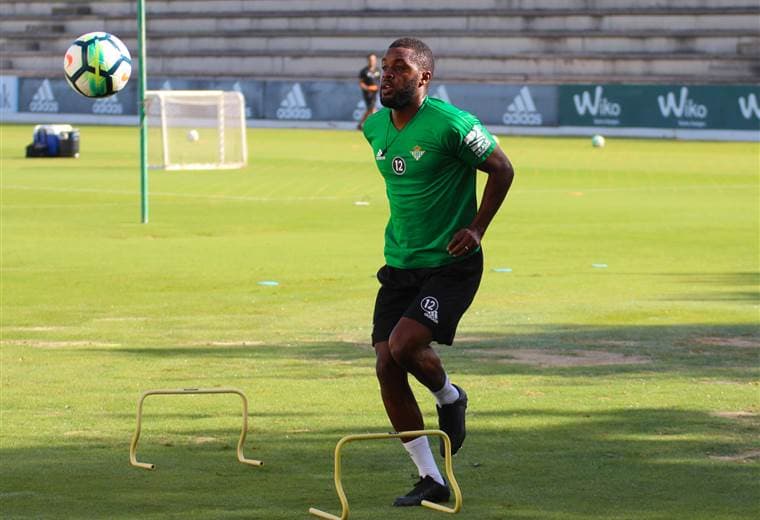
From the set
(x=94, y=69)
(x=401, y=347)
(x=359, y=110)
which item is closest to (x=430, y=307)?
(x=401, y=347)

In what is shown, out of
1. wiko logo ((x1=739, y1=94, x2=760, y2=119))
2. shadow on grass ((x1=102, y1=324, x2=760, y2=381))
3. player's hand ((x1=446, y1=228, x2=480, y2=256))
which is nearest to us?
player's hand ((x1=446, y1=228, x2=480, y2=256))

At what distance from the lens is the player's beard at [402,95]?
7.29 m

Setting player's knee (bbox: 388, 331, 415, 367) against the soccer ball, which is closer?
player's knee (bbox: 388, 331, 415, 367)

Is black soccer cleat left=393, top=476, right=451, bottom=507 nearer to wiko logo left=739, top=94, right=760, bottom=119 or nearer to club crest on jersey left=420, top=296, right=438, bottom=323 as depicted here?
club crest on jersey left=420, top=296, right=438, bottom=323

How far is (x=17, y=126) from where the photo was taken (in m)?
53.0

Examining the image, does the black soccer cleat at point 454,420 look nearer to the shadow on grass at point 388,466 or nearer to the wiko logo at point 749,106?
the shadow on grass at point 388,466

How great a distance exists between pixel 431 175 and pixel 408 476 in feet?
5.13

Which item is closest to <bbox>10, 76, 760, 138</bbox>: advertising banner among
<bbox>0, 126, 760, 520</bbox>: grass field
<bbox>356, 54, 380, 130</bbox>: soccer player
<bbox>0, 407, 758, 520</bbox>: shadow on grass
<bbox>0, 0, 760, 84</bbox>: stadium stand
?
<bbox>356, 54, 380, 130</bbox>: soccer player

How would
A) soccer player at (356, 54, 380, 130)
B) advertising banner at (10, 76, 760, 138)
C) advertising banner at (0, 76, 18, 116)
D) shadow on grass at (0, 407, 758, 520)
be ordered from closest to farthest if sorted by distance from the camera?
1. shadow on grass at (0, 407, 758, 520)
2. advertising banner at (10, 76, 760, 138)
3. soccer player at (356, 54, 380, 130)
4. advertising banner at (0, 76, 18, 116)

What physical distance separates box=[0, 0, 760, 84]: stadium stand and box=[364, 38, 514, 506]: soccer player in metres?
44.8

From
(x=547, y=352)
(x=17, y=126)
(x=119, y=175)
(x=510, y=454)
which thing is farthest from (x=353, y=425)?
(x=17, y=126)

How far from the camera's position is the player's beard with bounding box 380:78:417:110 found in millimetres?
7285

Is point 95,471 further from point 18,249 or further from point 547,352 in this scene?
point 18,249

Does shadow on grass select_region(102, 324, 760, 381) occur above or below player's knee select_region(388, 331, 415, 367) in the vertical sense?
below
